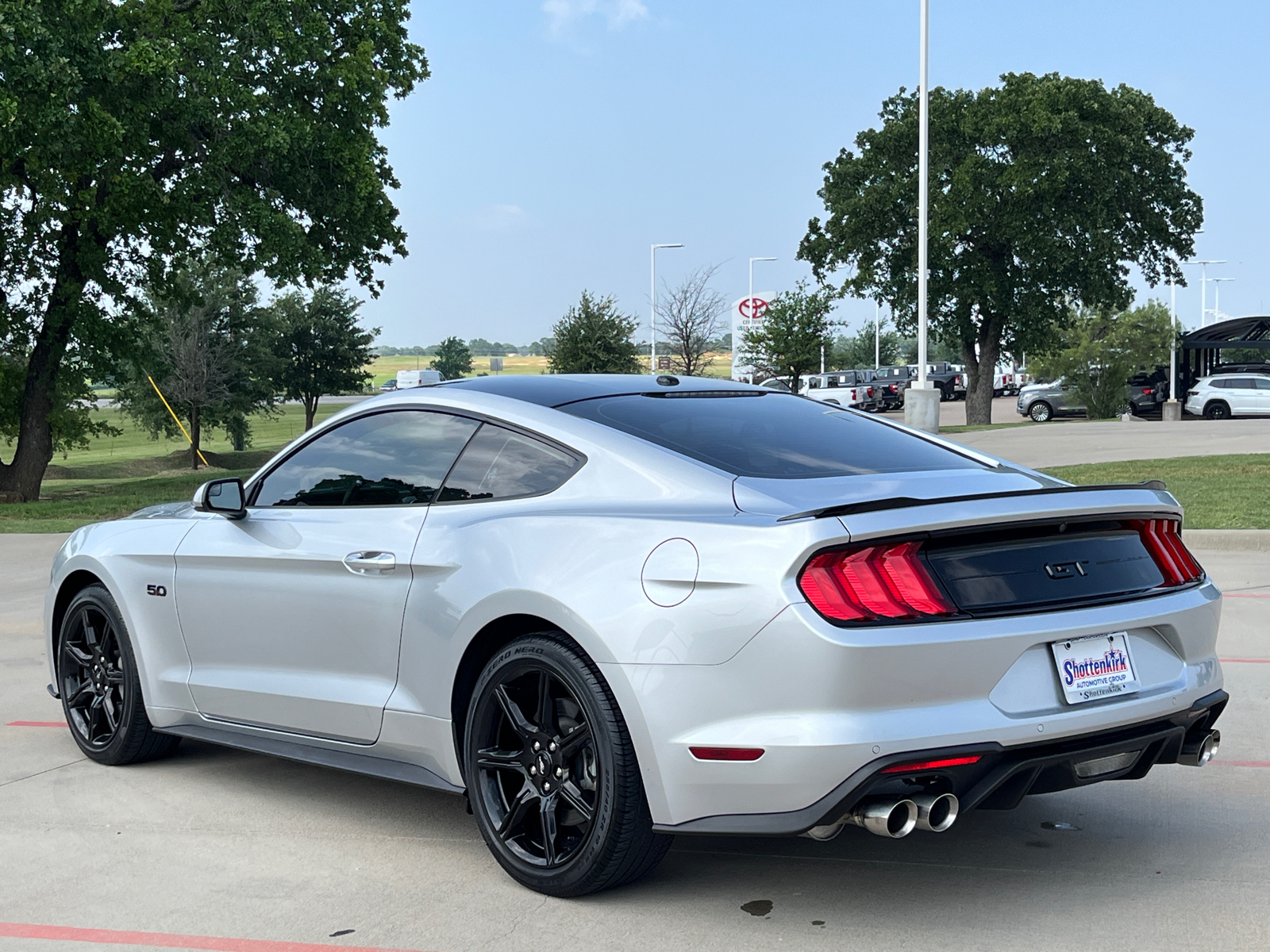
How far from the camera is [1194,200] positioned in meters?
46.2

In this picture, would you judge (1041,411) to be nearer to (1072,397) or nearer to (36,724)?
(1072,397)

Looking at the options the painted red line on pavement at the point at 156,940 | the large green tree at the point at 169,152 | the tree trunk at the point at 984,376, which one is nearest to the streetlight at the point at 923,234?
the large green tree at the point at 169,152

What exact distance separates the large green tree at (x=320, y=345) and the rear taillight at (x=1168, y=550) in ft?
182

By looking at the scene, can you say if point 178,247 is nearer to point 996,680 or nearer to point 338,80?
point 338,80

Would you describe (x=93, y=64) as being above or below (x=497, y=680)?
above

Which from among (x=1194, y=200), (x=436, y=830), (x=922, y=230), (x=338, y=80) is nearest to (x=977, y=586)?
(x=436, y=830)

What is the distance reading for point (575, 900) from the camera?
13.5ft

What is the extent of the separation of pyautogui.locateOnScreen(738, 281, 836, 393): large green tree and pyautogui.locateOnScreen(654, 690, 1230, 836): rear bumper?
47221 millimetres

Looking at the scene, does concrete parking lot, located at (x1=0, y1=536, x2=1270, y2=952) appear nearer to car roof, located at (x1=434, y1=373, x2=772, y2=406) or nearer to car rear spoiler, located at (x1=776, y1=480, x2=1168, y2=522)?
car rear spoiler, located at (x1=776, y1=480, x2=1168, y2=522)

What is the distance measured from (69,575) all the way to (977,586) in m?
4.10

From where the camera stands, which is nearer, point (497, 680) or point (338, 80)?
point (497, 680)

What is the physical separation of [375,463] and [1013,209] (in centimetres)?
4175

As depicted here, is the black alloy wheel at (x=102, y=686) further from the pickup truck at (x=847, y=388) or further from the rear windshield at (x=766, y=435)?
the pickup truck at (x=847, y=388)

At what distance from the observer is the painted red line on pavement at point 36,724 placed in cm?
670
